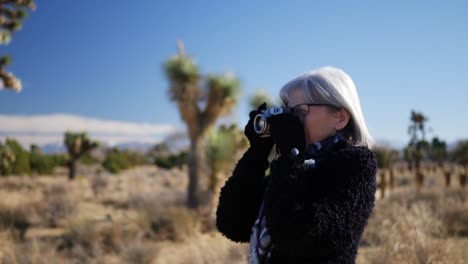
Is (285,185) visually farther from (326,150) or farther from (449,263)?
(449,263)

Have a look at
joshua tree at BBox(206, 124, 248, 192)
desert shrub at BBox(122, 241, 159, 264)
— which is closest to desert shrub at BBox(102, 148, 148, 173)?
joshua tree at BBox(206, 124, 248, 192)

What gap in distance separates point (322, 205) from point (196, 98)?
11.9 meters

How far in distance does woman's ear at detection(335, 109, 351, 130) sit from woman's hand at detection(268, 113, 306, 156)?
171mm

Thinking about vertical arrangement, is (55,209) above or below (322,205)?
below

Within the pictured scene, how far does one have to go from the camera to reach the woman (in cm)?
171

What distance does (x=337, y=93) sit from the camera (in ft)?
6.21

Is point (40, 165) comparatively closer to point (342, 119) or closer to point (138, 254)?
point (138, 254)

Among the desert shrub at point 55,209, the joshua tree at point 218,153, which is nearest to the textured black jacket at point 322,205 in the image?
the desert shrub at point 55,209

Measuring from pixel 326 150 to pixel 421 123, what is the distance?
129 feet

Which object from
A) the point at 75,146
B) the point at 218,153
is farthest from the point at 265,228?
the point at 75,146

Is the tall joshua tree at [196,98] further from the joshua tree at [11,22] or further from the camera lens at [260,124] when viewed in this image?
the camera lens at [260,124]

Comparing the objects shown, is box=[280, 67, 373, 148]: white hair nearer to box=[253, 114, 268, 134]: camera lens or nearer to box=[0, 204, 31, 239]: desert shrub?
box=[253, 114, 268, 134]: camera lens

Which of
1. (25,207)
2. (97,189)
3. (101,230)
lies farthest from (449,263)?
(97,189)

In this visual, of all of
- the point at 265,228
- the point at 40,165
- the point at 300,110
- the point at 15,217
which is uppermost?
the point at 300,110
